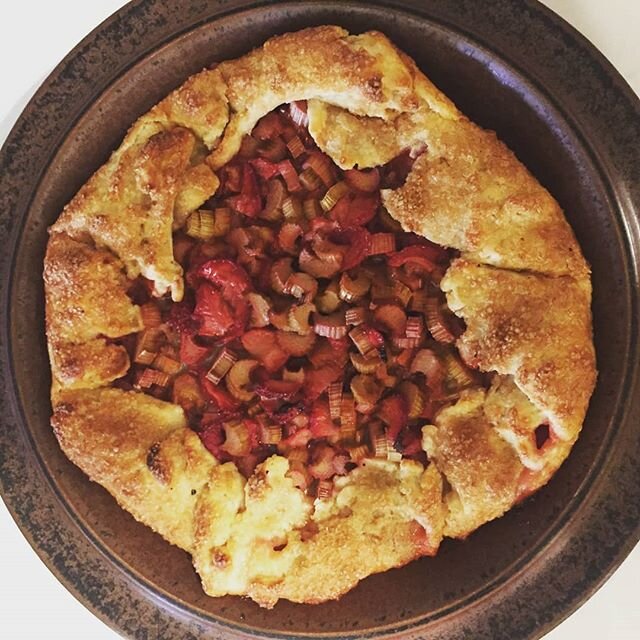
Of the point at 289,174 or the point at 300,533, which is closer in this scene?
the point at 300,533

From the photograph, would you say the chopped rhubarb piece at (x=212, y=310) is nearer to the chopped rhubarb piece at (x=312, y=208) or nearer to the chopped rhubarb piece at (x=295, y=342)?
the chopped rhubarb piece at (x=295, y=342)

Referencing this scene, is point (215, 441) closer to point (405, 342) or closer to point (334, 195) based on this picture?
point (405, 342)

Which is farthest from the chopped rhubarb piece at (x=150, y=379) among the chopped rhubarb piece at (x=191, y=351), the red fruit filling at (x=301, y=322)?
the chopped rhubarb piece at (x=191, y=351)

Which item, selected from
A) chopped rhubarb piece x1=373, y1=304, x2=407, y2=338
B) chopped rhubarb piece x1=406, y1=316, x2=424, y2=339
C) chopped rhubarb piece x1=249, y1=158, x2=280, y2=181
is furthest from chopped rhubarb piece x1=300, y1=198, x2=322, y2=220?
chopped rhubarb piece x1=406, y1=316, x2=424, y2=339

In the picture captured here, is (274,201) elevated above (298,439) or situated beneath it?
elevated above

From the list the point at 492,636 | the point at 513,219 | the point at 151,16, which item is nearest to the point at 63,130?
the point at 151,16

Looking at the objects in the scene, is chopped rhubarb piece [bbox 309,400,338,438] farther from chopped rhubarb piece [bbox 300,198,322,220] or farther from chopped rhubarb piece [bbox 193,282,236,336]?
chopped rhubarb piece [bbox 300,198,322,220]

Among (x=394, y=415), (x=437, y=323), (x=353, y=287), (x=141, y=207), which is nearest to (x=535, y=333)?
(x=437, y=323)

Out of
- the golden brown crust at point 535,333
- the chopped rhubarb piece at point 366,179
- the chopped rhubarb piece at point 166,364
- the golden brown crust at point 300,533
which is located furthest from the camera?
the chopped rhubarb piece at point 166,364
